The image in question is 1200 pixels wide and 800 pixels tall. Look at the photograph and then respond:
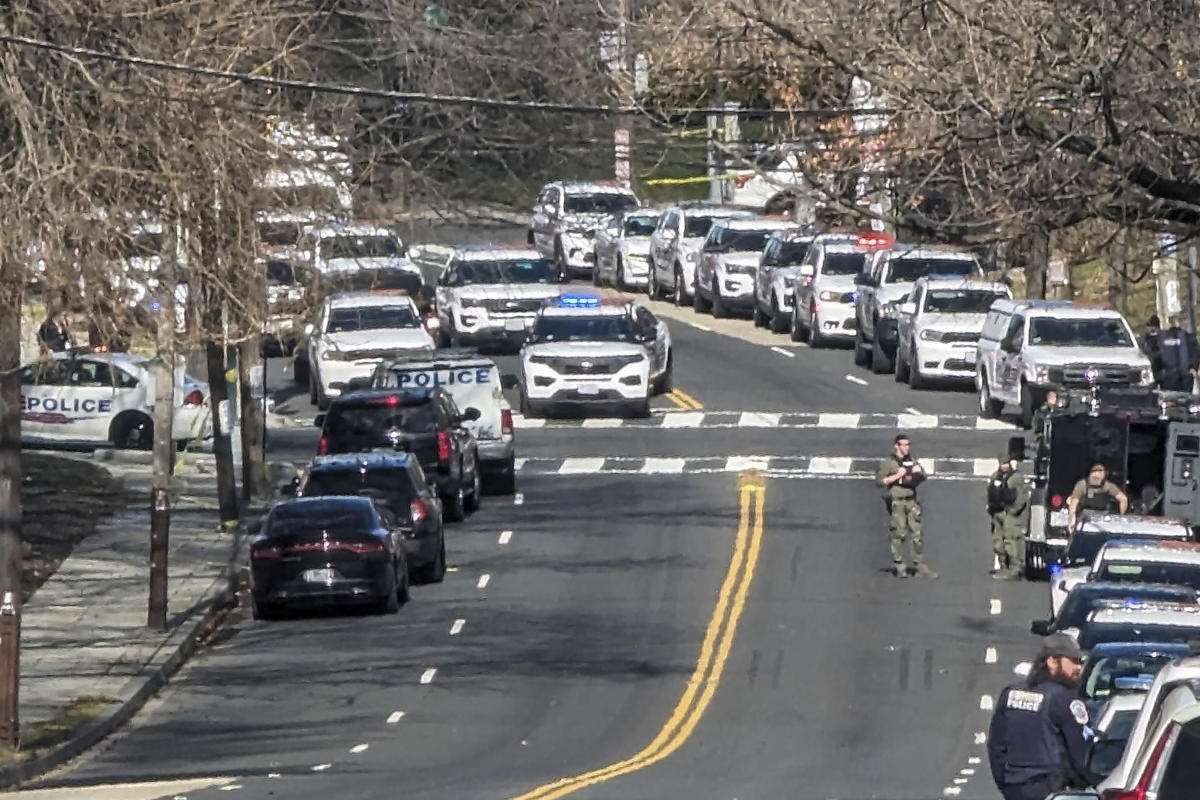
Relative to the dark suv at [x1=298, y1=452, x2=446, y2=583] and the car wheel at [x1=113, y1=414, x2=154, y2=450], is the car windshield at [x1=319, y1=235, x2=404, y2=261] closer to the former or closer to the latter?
the dark suv at [x1=298, y1=452, x2=446, y2=583]

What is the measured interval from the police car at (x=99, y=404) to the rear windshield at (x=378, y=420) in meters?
5.55

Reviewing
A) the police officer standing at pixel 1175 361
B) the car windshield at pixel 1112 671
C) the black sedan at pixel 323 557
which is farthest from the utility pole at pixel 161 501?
the police officer standing at pixel 1175 361

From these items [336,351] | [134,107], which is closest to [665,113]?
[134,107]

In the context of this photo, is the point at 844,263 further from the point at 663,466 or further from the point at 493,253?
the point at 663,466

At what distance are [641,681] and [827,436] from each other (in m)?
15.0

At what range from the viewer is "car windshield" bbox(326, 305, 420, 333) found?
145 ft

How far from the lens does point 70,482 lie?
3778cm

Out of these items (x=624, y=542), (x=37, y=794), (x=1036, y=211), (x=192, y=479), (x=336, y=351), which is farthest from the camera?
(x=336, y=351)

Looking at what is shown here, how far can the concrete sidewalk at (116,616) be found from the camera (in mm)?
24906

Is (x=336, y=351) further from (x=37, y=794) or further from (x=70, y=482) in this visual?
(x=37, y=794)

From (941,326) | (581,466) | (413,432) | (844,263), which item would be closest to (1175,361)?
(941,326)

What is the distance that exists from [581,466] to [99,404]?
7.32 meters

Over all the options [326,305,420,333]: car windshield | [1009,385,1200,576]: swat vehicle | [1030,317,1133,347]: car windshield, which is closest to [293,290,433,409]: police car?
[326,305,420,333]: car windshield

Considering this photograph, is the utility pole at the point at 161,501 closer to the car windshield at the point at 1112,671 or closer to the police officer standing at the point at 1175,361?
the car windshield at the point at 1112,671
